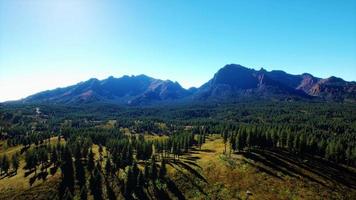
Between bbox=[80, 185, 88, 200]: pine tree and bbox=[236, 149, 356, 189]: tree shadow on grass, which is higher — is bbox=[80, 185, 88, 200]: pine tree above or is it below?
below

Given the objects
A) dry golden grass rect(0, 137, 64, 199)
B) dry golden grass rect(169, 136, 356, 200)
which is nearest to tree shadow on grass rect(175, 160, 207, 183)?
dry golden grass rect(169, 136, 356, 200)

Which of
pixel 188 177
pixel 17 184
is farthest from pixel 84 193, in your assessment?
pixel 188 177

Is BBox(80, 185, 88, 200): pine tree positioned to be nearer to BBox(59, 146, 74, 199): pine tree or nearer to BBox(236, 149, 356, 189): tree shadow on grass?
BBox(59, 146, 74, 199): pine tree

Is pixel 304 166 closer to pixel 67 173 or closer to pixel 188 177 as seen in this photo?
pixel 188 177

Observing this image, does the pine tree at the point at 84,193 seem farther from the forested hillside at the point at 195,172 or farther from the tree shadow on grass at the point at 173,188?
the tree shadow on grass at the point at 173,188

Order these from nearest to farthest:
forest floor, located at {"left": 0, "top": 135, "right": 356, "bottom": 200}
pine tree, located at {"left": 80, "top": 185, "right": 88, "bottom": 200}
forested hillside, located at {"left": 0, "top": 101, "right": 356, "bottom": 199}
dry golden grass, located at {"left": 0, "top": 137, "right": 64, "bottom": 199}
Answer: forest floor, located at {"left": 0, "top": 135, "right": 356, "bottom": 200} < forested hillside, located at {"left": 0, "top": 101, "right": 356, "bottom": 199} < pine tree, located at {"left": 80, "top": 185, "right": 88, "bottom": 200} < dry golden grass, located at {"left": 0, "top": 137, "right": 64, "bottom": 199}

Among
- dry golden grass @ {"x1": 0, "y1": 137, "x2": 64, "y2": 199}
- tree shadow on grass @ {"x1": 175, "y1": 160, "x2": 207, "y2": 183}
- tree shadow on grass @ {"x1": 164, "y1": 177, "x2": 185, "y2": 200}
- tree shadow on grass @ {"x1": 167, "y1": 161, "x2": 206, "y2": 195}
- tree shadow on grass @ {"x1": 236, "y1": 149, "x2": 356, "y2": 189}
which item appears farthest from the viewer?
tree shadow on grass @ {"x1": 175, "y1": 160, "x2": 207, "y2": 183}

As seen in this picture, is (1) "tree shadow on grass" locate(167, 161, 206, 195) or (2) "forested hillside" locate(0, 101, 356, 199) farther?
(1) "tree shadow on grass" locate(167, 161, 206, 195)

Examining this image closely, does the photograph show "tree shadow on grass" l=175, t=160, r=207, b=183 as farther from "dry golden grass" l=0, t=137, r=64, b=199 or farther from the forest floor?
"dry golden grass" l=0, t=137, r=64, b=199

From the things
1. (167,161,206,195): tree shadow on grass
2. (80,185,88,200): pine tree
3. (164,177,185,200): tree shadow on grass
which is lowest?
(80,185,88,200): pine tree

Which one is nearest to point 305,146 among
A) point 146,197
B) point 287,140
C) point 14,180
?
point 287,140

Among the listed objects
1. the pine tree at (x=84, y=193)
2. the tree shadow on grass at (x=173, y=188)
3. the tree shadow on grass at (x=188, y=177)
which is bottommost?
the pine tree at (x=84, y=193)

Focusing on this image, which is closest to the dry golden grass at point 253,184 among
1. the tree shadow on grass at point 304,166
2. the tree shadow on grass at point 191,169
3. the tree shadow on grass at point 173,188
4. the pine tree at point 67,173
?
the tree shadow on grass at point 191,169
